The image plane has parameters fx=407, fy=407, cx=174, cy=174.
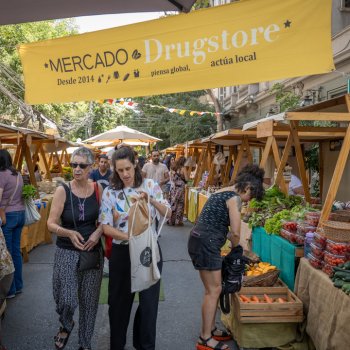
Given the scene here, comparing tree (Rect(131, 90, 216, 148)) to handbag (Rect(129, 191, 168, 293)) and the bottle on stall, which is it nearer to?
the bottle on stall

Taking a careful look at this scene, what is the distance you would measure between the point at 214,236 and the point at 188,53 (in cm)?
192

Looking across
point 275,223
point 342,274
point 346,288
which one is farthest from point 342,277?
point 275,223

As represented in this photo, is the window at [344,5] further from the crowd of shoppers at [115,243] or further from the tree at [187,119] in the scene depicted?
the tree at [187,119]

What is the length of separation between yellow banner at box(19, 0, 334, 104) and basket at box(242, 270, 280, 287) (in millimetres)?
2640

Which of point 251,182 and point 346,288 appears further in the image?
point 251,182

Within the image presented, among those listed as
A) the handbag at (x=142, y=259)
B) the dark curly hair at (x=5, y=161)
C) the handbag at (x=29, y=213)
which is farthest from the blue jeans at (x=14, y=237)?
the handbag at (x=142, y=259)

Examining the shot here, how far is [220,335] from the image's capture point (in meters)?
4.35

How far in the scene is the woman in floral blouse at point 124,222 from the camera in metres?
3.26

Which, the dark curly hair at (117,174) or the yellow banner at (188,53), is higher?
the yellow banner at (188,53)

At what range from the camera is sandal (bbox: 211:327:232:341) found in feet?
14.2

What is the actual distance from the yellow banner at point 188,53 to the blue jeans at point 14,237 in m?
3.04

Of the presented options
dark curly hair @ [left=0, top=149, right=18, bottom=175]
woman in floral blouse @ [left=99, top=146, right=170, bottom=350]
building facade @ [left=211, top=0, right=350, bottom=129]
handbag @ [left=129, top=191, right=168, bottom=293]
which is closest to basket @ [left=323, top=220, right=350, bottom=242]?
woman in floral blouse @ [left=99, top=146, right=170, bottom=350]

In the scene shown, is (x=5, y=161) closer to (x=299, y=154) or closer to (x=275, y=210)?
(x=275, y=210)

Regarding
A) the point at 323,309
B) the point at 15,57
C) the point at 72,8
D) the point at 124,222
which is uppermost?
the point at 15,57
